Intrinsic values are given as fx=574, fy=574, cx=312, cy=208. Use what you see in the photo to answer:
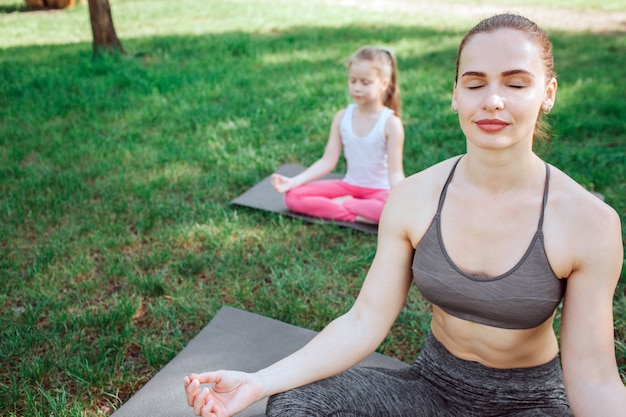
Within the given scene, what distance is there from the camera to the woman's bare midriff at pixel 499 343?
1.49 meters

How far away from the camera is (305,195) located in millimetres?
3438

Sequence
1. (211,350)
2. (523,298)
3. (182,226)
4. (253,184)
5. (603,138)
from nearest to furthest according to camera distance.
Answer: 1. (523,298)
2. (211,350)
3. (182,226)
4. (253,184)
5. (603,138)

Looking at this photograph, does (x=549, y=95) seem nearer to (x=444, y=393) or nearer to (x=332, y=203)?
(x=444, y=393)

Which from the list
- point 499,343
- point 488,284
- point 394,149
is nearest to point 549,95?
point 488,284

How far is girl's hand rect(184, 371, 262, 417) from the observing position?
1402 millimetres

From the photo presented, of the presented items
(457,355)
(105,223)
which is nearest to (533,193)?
(457,355)

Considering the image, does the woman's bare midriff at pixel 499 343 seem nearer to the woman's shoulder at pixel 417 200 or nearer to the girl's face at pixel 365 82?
the woman's shoulder at pixel 417 200

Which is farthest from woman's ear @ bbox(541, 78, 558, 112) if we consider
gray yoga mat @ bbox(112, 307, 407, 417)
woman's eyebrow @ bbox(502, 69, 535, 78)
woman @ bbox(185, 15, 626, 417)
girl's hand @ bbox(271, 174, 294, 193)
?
girl's hand @ bbox(271, 174, 294, 193)

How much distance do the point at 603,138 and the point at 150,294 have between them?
141 inches

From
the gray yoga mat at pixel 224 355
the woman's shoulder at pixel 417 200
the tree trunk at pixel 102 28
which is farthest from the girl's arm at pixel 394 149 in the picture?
the tree trunk at pixel 102 28

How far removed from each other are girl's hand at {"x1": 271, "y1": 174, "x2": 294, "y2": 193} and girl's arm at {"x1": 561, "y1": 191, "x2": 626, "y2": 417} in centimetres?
214

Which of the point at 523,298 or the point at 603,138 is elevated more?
the point at 523,298

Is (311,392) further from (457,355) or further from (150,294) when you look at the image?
(150,294)

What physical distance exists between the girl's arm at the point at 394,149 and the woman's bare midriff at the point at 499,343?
5.89 ft
